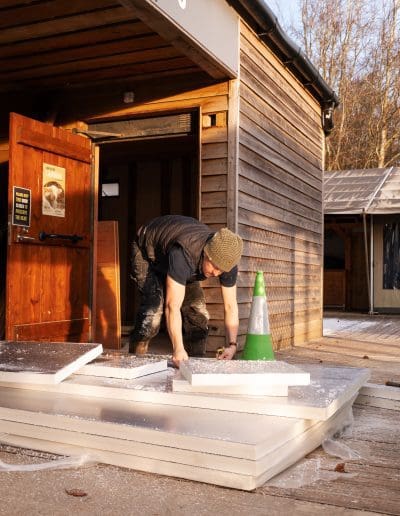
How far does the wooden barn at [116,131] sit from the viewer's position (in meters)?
5.09

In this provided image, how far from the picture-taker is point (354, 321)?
12797 mm

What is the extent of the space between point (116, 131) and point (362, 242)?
11232 millimetres

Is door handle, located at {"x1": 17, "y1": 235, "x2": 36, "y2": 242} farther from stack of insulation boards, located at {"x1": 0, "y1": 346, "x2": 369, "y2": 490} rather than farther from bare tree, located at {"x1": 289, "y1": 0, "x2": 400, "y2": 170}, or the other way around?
bare tree, located at {"x1": 289, "y1": 0, "x2": 400, "y2": 170}

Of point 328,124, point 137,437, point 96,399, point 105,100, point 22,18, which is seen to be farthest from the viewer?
point 328,124

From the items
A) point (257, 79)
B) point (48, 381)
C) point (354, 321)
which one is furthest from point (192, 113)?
point (354, 321)

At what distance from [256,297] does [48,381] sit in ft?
5.66

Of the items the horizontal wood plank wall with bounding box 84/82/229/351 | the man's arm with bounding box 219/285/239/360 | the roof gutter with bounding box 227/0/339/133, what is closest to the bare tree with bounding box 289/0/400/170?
the roof gutter with bounding box 227/0/339/133

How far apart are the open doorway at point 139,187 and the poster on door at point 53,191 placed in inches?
131

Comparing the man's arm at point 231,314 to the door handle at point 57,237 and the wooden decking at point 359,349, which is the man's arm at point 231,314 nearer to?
the wooden decking at point 359,349

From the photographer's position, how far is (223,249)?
347 centimetres

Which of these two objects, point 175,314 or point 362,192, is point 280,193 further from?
point 362,192

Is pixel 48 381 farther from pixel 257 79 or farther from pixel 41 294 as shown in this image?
pixel 257 79

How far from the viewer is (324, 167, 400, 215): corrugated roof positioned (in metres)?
14.4

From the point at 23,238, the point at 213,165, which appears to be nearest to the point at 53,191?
the point at 23,238
